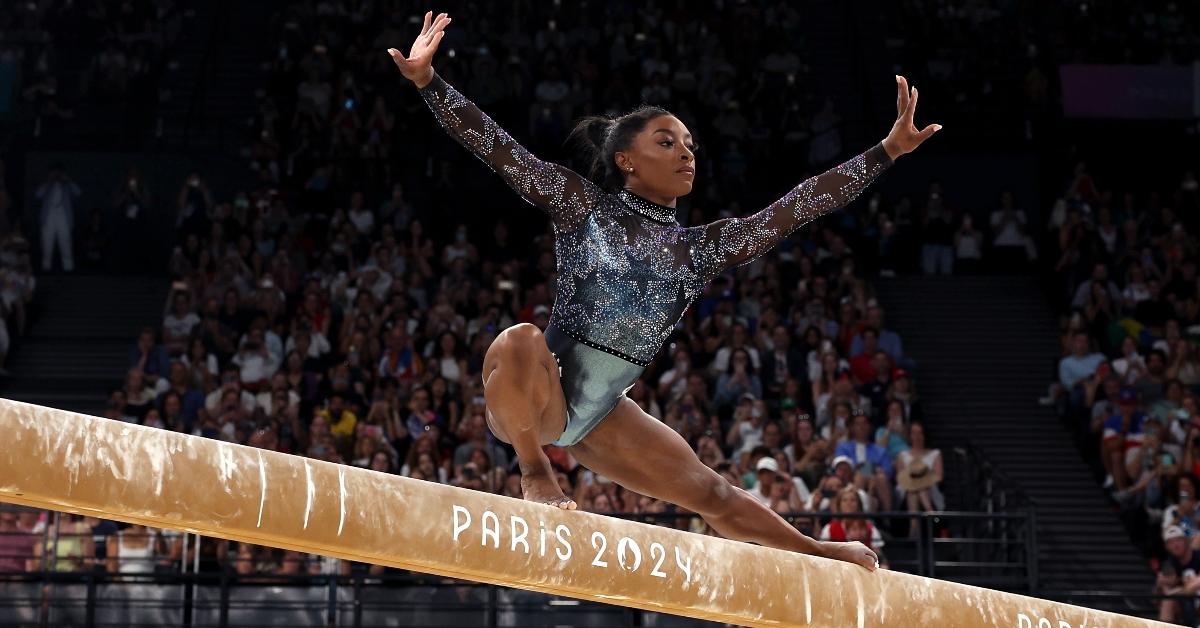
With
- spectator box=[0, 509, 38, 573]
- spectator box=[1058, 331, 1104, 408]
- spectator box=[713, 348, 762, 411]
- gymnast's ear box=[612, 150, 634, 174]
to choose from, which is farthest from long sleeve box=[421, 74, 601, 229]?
spectator box=[1058, 331, 1104, 408]

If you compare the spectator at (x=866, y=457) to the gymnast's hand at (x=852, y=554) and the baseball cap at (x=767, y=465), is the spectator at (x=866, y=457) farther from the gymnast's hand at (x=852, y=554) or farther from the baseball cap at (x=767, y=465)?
the gymnast's hand at (x=852, y=554)

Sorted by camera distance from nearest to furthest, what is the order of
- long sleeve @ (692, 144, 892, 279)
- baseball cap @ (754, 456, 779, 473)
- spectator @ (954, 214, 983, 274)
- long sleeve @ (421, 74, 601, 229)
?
1. long sleeve @ (421, 74, 601, 229)
2. long sleeve @ (692, 144, 892, 279)
3. baseball cap @ (754, 456, 779, 473)
4. spectator @ (954, 214, 983, 274)

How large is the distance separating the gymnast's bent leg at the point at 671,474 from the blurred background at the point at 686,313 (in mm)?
5037

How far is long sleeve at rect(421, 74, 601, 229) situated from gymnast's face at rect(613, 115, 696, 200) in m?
0.15

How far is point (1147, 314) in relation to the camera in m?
14.5

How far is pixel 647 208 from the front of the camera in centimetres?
496

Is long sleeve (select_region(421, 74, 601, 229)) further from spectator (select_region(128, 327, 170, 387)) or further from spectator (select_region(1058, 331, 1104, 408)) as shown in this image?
spectator (select_region(1058, 331, 1104, 408))

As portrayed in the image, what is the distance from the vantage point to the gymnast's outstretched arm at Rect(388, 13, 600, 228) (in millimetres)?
4609

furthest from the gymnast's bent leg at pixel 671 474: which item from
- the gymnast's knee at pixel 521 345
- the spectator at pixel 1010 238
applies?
the spectator at pixel 1010 238

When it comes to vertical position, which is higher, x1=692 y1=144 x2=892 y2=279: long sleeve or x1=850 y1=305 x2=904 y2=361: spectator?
x1=850 y1=305 x2=904 y2=361: spectator

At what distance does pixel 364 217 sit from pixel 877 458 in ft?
20.7

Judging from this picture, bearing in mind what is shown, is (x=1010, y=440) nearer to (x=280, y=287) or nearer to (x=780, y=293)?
(x=780, y=293)

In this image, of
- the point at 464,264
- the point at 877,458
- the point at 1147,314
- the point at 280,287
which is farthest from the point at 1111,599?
the point at 280,287

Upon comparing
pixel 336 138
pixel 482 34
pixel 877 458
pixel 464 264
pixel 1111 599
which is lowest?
pixel 1111 599
